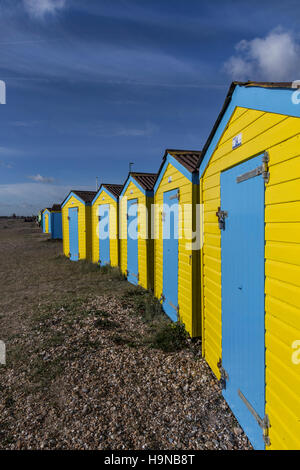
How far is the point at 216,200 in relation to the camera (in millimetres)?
3920

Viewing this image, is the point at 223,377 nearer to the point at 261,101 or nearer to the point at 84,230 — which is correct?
the point at 261,101

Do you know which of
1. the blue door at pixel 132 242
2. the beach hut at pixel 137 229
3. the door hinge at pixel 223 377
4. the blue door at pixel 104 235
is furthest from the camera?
the blue door at pixel 104 235

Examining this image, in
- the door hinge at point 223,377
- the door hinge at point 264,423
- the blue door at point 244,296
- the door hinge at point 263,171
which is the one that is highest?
the door hinge at point 263,171

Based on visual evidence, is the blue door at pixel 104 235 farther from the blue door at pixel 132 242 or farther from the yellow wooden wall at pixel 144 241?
the yellow wooden wall at pixel 144 241

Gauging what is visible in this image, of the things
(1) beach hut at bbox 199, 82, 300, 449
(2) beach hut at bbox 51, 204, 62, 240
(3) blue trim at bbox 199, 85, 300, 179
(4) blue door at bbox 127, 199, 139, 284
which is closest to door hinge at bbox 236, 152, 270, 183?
(1) beach hut at bbox 199, 82, 300, 449

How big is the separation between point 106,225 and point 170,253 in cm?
643

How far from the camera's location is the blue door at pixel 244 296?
105 inches

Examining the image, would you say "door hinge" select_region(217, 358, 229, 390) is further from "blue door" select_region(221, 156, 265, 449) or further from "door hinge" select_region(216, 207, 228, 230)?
"door hinge" select_region(216, 207, 228, 230)

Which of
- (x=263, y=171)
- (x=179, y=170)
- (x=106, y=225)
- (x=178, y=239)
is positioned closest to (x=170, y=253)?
(x=178, y=239)

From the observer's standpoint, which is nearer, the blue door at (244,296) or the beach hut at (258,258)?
the beach hut at (258,258)

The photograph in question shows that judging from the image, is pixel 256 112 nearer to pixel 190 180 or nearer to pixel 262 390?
pixel 190 180

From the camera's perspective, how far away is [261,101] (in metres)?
2.60

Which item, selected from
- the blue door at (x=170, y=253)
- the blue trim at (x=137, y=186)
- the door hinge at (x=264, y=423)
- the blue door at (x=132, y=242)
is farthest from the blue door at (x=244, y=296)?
the blue door at (x=132, y=242)

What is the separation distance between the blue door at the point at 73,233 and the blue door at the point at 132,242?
5909 millimetres
